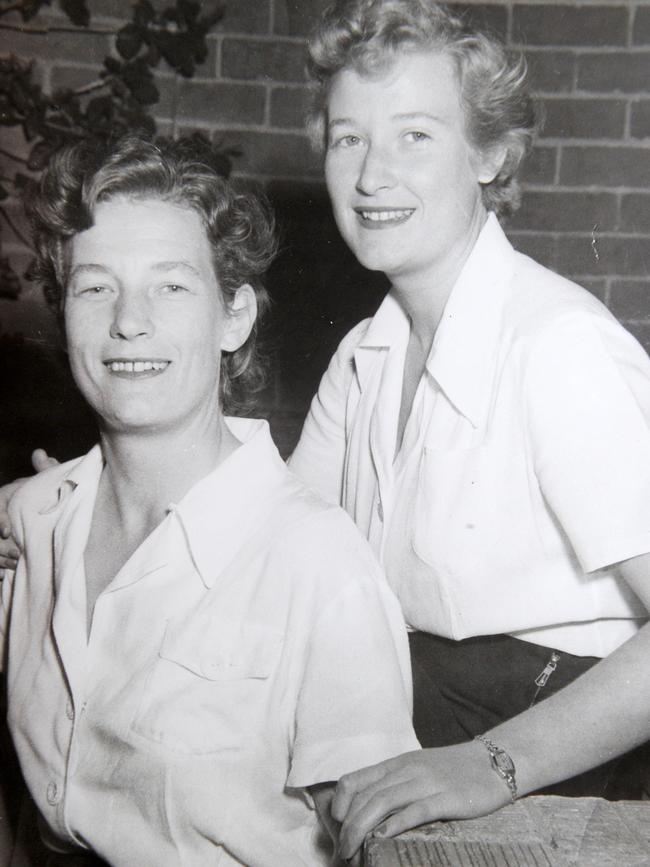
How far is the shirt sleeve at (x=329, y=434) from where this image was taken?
1941 mm

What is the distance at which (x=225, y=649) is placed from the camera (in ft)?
4.30

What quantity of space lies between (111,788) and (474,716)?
1.98 feet

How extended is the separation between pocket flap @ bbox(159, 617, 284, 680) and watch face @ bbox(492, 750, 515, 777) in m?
0.30

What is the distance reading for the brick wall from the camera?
2.55 meters

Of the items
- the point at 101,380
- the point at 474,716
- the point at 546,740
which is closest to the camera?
the point at 546,740

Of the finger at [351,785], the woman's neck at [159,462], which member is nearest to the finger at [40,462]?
the woman's neck at [159,462]

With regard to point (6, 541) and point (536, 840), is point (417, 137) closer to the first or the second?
point (6, 541)

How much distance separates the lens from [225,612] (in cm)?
134

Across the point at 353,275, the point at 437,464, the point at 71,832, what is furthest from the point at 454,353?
the point at 353,275

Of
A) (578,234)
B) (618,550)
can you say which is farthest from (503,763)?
(578,234)

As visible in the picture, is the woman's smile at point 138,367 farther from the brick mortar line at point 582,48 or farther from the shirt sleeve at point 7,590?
the brick mortar line at point 582,48

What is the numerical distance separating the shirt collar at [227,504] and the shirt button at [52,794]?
1.16 ft

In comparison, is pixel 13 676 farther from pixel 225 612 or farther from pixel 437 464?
pixel 437 464

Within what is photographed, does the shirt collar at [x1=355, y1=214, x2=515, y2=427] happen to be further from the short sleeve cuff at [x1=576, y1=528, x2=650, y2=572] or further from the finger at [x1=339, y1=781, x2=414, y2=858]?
the finger at [x1=339, y1=781, x2=414, y2=858]
